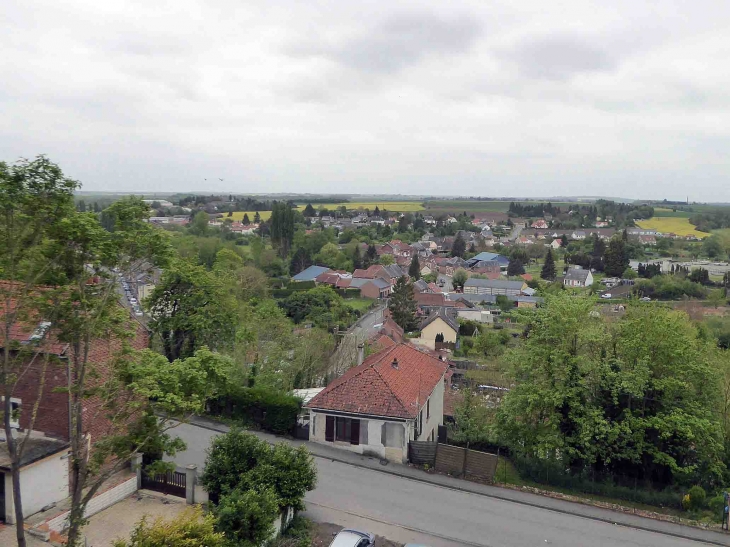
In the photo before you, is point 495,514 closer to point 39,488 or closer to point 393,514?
point 393,514

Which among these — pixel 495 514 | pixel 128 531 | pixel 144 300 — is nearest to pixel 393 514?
pixel 495 514

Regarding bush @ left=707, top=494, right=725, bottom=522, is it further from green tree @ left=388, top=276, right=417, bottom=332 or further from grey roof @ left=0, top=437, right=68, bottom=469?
green tree @ left=388, top=276, right=417, bottom=332

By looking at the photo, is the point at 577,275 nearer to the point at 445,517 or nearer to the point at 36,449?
the point at 445,517

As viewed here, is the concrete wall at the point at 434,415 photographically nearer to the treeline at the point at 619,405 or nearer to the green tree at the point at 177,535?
the treeline at the point at 619,405

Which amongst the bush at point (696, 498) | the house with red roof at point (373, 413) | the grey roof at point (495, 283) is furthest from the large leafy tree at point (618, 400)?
the grey roof at point (495, 283)

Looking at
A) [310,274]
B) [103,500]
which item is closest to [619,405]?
[103,500]

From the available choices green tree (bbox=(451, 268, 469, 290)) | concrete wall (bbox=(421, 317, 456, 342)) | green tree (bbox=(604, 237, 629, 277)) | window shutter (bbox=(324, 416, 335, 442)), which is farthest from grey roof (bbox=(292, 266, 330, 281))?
window shutter (bbox=(324, 416, 335, 442))
